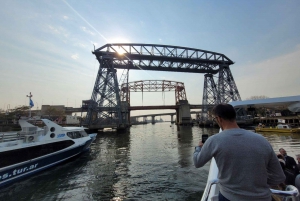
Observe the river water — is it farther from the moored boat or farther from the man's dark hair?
the man's dark hair

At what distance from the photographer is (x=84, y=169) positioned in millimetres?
10070

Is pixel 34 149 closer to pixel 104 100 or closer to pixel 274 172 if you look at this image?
pixel 274 172

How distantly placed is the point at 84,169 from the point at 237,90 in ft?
130

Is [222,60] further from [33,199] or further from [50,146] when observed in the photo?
[33,199]

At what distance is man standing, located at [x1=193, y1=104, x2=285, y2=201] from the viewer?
5.12ft

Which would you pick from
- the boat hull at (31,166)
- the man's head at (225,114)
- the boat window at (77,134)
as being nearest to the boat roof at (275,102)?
the man's head at (225,114)

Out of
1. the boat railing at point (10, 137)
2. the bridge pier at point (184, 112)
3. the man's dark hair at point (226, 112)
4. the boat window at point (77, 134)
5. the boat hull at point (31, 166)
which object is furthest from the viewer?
the bridge pier at point (184, 112)

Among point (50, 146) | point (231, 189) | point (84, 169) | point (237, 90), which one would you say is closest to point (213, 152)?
point (231, 189)

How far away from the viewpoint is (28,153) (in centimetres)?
898

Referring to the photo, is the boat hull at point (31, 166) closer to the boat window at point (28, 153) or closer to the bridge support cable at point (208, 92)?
the boat window at point (28, 153)

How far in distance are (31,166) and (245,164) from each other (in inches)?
408

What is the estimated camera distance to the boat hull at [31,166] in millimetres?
7633

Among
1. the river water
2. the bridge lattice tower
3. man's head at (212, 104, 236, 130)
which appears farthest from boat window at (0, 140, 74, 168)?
the bridge lattice tower

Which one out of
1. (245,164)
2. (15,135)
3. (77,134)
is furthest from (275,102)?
(15,135)
